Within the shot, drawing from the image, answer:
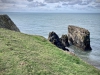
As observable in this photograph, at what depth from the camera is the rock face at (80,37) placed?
2055 inches

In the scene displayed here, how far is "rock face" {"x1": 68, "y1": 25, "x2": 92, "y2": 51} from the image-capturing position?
5221 cm

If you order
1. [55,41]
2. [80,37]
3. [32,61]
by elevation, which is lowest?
[80,37]

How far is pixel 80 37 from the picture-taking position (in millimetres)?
54969

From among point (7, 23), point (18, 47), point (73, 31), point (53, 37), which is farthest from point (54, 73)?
point (73, 31)

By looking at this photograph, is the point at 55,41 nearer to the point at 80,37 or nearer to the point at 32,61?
the point at 80,37

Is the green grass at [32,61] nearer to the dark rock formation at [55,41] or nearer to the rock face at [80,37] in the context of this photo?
the dark rock formation at [55,41]

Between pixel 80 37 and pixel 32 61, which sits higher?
pixel 32 61

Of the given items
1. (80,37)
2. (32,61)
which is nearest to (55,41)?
(80,37)

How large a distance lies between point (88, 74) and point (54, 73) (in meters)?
3.47

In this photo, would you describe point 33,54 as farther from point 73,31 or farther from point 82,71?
point 73,31

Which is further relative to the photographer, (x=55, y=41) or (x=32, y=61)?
(x=55, y=41)

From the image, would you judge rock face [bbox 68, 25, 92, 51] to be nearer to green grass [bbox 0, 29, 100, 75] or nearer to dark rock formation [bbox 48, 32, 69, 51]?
dark rock formation [bbox 48, 32, 69, 51]

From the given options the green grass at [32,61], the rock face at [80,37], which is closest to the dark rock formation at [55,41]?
the rock face at [80,37]

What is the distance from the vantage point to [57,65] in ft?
51.0
